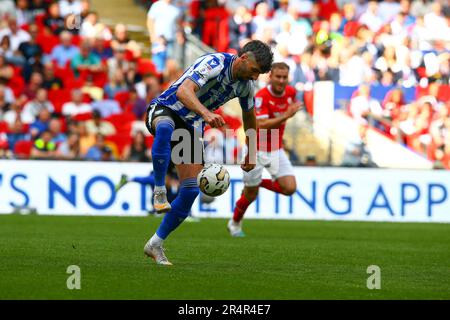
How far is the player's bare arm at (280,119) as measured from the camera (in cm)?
1550

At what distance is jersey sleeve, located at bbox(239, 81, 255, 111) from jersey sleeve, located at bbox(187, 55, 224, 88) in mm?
499

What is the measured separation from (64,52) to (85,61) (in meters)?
0.51

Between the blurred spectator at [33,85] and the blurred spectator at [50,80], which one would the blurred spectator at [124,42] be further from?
the blurred spectator at [33,85]

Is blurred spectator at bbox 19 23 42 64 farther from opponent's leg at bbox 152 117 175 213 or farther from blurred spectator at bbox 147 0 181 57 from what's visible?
opponent's leg at bbox 152 117 175 213

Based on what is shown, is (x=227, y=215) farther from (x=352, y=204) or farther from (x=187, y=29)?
(x=187, y=29)

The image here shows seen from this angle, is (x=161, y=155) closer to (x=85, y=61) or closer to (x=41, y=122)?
(x=41, y=122)

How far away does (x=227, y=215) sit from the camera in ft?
70.7

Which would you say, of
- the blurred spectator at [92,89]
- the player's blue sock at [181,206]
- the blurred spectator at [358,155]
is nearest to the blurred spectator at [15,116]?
the blurred spectator at [92,89]

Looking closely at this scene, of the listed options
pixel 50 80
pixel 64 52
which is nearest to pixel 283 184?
pixel 50 80

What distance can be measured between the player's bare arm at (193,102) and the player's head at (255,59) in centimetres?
54

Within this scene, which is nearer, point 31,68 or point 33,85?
point 33,85

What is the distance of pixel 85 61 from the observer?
24312 mm

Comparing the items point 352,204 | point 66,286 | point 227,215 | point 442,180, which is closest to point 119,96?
point 227,215

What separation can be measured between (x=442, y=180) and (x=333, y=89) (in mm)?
3234
